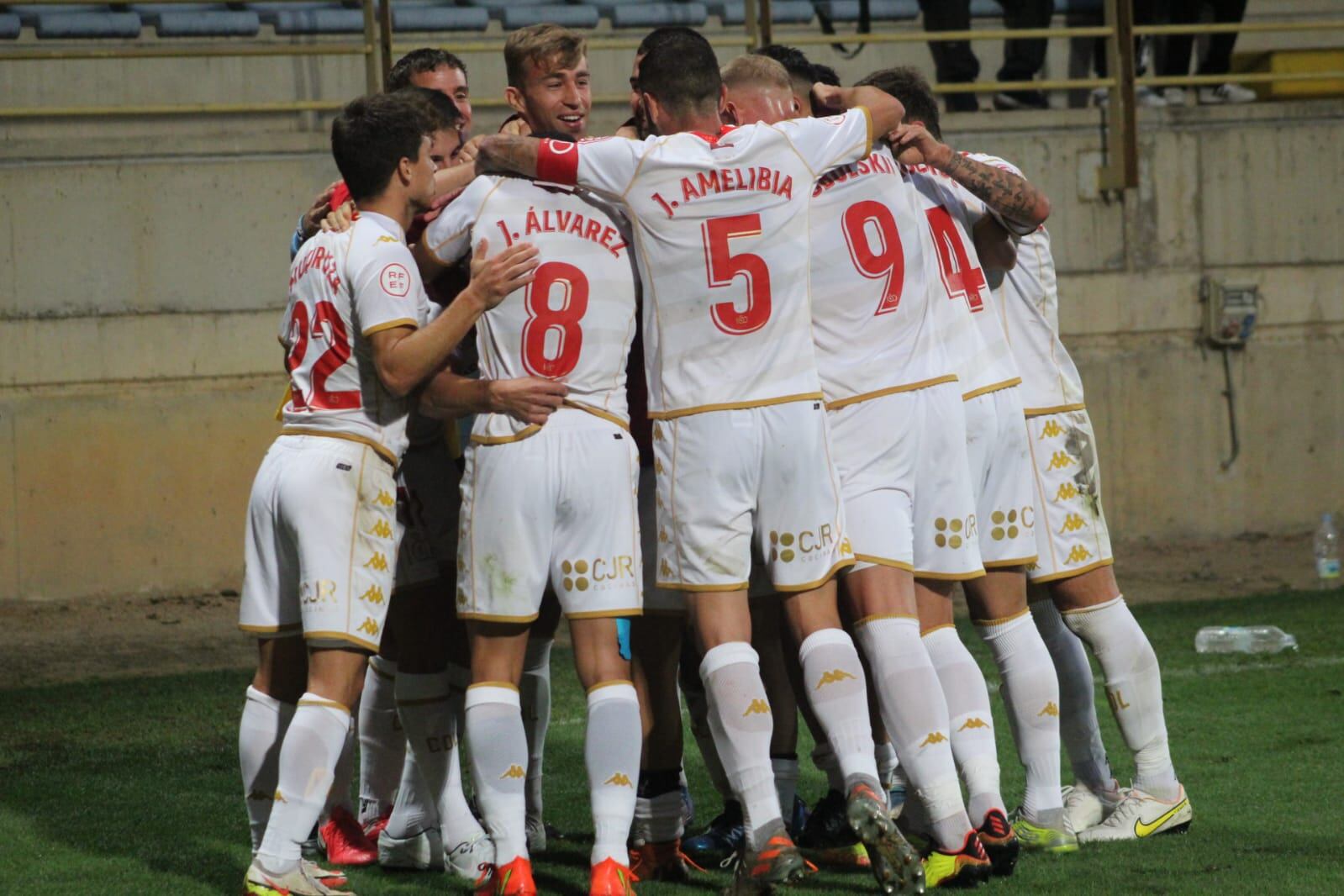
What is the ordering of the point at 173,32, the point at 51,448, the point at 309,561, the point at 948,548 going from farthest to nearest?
the point at 173,32 → the point at 51,448 → the point at 948,548 → the point at 309,561

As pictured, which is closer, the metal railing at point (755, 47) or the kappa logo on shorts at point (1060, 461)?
the kappa logo on shorts at point (1060, 461)

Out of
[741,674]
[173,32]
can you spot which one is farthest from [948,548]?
[173,32]

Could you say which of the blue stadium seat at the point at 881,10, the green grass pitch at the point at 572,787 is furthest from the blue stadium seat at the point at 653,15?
the green grass pitch at the point at 572,787

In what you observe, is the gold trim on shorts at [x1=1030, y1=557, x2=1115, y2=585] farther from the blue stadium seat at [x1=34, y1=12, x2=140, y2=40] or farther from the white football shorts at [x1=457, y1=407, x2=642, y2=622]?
the blue stadium seat at [x1=34, y1=12, x2=140, y2=40]

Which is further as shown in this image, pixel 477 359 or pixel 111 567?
pixel 111 567

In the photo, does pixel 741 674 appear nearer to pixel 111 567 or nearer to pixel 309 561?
pixel 309 561

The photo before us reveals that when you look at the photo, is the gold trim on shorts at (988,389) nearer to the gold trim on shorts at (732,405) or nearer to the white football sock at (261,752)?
the gold trim on shorts at (732,405)

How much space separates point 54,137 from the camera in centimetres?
1148

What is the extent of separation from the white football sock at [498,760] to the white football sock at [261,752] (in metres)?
0.61

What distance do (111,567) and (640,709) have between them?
6.72 meters

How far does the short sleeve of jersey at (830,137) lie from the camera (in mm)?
4746

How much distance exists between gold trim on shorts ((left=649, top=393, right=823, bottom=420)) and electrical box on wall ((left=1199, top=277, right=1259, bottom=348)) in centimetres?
846

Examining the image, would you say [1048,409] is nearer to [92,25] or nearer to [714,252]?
[714,252]

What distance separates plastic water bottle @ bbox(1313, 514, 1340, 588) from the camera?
10.9 meters
